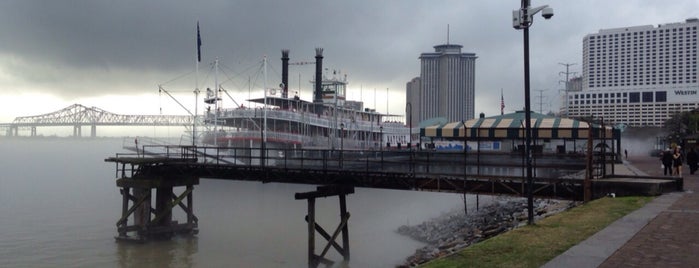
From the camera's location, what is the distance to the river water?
24.5 meters

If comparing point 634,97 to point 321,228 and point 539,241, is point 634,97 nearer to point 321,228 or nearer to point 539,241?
point 321,228

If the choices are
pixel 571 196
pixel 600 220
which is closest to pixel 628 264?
pixel 600 220

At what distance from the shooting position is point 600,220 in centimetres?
1359

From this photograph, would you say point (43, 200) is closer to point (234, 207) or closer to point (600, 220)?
point (234, 207)

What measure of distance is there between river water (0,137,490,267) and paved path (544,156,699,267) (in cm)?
1024

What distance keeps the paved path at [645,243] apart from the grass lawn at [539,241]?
31 centimetres

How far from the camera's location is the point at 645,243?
10.6 meters

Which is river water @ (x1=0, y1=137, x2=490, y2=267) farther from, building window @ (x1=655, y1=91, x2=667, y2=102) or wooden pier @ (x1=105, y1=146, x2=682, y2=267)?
building window @ (x1=655, y1=91, x2=667, y2=102)

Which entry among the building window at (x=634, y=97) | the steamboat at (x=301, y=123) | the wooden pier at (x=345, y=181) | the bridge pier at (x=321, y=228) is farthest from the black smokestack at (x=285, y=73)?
the building window at (x=634, y=97)

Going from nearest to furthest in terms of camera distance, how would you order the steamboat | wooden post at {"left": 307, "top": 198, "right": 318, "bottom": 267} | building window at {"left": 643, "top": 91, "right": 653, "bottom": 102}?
wooden post at {"left": 307, "top": 198, "right": 318, "bottom": 267} → the steamboat → building window at {"left": 643, "top": 91, "right": 653, "bottom": 102}

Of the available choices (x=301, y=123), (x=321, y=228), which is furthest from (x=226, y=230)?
(x=301, y=123)

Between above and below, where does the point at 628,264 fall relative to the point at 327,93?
below

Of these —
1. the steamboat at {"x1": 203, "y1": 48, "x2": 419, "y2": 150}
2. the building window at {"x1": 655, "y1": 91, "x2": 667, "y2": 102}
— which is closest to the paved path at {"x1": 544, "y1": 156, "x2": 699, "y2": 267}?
the steamboat at {"x1": 203, "y1": 48, "x2": 419, "y2": 150}

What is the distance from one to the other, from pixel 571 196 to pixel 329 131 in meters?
50.5
